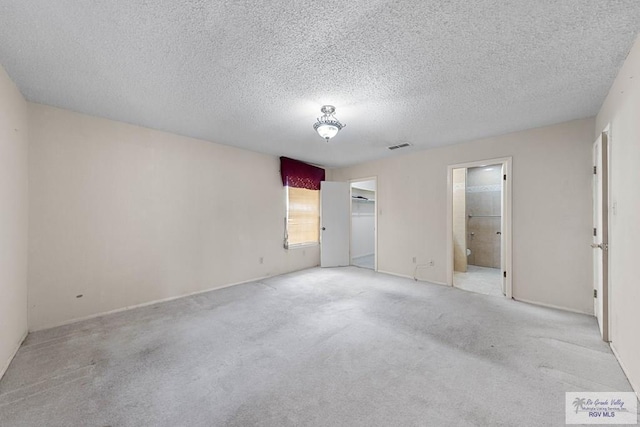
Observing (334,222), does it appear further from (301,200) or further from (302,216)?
(301,200)

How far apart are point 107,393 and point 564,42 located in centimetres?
384

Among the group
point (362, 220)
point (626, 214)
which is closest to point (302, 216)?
point (362, 220)

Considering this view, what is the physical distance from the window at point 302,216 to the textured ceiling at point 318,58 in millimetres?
2346

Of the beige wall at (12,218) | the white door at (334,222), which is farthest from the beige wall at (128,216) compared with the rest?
the white door at (334,222)

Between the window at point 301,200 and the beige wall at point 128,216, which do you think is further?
the window at point 301,200

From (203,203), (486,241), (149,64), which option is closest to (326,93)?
(149,64)

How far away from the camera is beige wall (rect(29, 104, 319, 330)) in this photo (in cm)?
264

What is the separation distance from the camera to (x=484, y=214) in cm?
559

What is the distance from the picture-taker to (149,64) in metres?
1.92

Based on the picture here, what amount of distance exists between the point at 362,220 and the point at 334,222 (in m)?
1.69

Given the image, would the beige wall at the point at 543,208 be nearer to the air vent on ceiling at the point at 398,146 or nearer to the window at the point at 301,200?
the air vent on ceiling at the point at 398,146

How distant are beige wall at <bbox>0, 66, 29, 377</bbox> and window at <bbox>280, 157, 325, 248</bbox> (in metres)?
3.32

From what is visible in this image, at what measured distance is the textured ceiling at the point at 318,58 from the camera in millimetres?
1416

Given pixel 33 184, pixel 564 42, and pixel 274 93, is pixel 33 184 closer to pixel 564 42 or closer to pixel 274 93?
pixel 274 93
